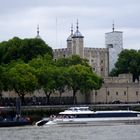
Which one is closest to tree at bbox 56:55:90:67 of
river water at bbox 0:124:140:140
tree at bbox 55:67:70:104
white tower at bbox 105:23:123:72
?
tree at bbox 55:67:70:104

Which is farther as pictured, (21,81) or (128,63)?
(128,63)

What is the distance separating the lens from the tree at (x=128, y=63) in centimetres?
16925

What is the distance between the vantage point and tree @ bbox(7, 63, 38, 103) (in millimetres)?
129125

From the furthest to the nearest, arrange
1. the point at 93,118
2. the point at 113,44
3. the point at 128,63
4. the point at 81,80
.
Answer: the point at 113,44, the point at 128,63, the point at 81,80, the point at 93,118

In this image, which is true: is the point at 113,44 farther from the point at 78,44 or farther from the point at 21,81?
the point at 21,81

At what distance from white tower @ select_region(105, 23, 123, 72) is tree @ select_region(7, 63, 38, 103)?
55346mm

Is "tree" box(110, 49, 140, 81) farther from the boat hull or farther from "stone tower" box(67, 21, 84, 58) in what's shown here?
the boat hull

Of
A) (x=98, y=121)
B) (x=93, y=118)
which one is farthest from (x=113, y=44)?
(x=98, y=121)

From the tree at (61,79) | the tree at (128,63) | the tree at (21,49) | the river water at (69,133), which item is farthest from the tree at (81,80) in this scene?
the river water at (69,133)

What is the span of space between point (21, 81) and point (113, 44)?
61.4 metres

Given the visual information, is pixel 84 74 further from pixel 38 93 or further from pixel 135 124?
pixel 135 124

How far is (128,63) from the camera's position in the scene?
563 ft

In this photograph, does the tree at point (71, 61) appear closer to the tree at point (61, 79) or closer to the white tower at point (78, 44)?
the tree at point (61, 79)

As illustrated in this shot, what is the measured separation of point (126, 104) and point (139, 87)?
597 inches
